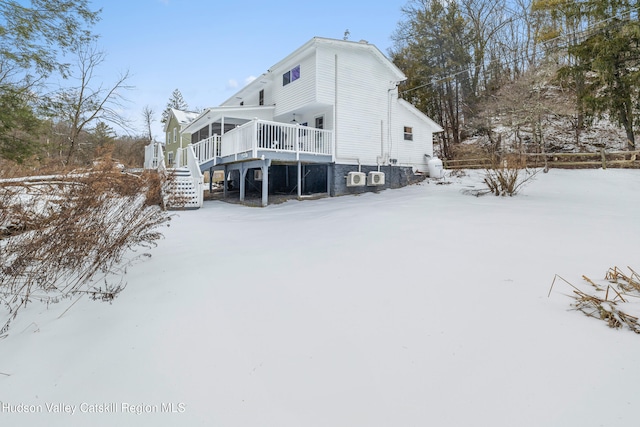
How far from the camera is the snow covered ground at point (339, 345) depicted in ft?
5.48

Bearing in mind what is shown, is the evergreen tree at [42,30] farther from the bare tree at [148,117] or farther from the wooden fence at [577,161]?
the bare tree at [148,117]

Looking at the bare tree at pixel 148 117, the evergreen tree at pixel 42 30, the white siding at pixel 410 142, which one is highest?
the bare tree at pixel 148 117

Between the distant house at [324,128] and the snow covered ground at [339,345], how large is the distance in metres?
7.68

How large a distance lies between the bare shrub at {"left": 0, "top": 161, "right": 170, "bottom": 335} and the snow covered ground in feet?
1.09

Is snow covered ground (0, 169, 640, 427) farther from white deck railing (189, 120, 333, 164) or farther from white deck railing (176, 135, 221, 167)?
white deck railing (176, 135, 221, 167)

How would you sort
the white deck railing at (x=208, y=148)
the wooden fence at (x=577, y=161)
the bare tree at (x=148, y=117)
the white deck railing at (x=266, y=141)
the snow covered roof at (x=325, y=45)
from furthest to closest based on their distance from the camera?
the bare tree at (x=148, y=117)
the wooden fence at (x=577, y=161)
the white deck railing at (x=208, y=148)
the snow covered roof at (x=325, y=45)
the white deck railing at (x=266, y=141)

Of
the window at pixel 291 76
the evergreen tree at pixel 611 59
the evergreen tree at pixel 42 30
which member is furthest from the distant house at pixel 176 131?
the evergreen tree at pixel 611 59

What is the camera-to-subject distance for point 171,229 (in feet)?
21.5

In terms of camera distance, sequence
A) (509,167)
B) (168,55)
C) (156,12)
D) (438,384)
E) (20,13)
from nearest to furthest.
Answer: (438,384), (20,13), (509,167), (156,12), (168,55)

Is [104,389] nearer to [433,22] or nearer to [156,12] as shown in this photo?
[156,12]

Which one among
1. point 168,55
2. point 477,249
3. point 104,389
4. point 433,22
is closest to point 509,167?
point 477,249

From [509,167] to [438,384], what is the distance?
877 cm

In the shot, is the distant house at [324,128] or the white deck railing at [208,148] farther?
the white deck railing at [208,148]

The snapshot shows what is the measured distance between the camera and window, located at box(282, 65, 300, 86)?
13203 millimetres
